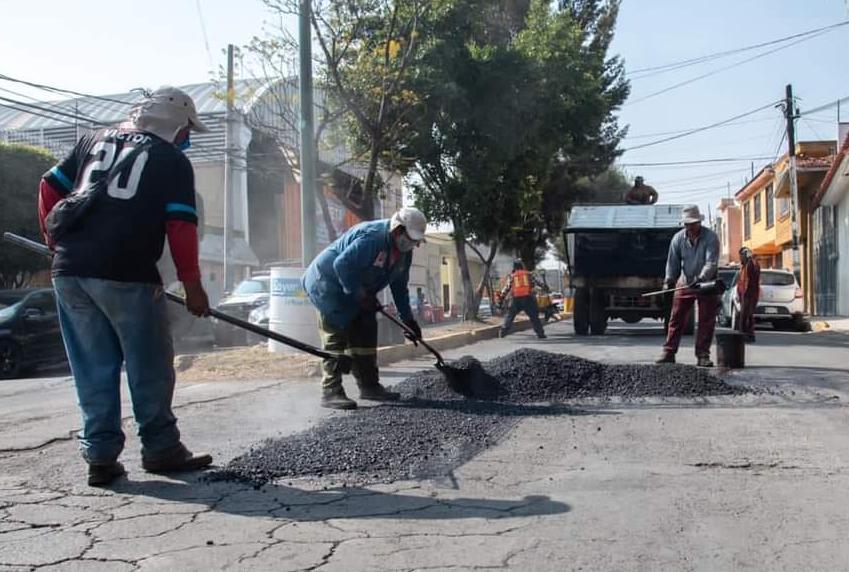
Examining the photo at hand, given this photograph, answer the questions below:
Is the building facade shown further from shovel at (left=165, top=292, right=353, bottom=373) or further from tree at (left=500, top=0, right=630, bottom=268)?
shovel at (left=165, top=292, right=353, bottom=373)

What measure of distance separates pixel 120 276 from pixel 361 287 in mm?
2349

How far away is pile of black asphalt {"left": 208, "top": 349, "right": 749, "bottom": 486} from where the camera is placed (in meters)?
4.54

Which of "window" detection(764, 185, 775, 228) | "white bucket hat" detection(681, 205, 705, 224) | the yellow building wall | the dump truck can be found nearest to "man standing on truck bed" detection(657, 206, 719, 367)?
"white bucket hat" detection(681, 205, 705, 224)

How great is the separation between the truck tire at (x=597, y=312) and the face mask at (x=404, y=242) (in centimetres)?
1148

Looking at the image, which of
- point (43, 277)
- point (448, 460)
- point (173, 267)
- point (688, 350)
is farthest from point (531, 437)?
point (43, 277)

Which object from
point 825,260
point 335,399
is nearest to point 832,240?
point 825,260

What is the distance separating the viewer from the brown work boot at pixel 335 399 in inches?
259

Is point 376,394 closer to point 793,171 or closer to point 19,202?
Result: point 19,202

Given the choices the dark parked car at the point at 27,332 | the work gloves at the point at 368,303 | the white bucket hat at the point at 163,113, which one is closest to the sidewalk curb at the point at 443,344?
the work gloves at the point at 368,303

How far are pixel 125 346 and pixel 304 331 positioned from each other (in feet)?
22.5

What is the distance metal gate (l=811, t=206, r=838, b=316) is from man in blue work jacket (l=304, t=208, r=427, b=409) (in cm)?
2622

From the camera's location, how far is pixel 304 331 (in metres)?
11.1

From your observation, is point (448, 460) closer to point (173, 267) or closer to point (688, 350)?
point (173, 267)

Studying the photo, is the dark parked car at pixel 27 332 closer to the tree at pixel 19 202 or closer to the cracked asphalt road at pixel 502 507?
the cracked asphalt road at pixel 502 507
